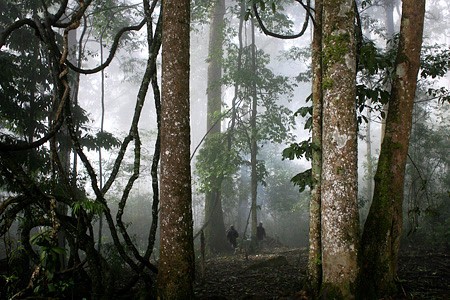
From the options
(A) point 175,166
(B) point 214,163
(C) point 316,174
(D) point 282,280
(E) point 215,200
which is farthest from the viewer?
(E) point 215,200

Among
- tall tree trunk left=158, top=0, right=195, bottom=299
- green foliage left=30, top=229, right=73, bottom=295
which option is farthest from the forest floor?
green foliage left=30, top=229, right=73, bottom=295

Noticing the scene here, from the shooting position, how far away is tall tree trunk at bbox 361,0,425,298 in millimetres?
5594

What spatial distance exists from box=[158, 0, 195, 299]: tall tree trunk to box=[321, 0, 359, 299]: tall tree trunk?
74.7 inches

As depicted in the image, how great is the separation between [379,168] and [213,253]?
10454 millimetres

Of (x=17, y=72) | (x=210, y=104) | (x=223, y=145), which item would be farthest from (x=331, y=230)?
(x=210, y=104)

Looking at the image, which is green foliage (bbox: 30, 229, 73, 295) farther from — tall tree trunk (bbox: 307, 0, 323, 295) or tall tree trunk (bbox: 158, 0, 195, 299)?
tall tree trunk (bbox: 307, 0, 323, 295)

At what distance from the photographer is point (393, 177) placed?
590cm

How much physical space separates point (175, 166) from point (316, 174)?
215 centimetres

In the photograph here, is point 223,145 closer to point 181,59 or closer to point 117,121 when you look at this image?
point 181,59

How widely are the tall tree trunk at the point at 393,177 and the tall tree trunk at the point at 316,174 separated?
663 mm

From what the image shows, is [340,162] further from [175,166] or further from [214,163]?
[214,163]

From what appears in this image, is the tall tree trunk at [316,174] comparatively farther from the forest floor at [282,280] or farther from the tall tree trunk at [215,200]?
the tall tree trunk at [215,200]

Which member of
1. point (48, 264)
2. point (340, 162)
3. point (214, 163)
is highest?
point (214, 163)

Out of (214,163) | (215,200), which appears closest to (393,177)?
(214,163)
